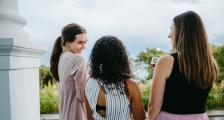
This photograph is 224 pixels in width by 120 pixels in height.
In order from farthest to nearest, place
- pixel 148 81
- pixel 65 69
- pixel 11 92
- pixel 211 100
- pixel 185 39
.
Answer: pixel 148 81 < pixel 211 100 < pixel 65 69 < pixel 11 92 < pixel 185 39

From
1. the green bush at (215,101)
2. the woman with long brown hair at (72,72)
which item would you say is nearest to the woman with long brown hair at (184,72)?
the woman with long brown hair at (72,72)

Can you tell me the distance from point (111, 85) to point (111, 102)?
0.31 feet

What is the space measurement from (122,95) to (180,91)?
0.32 m

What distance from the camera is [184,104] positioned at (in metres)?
2.39

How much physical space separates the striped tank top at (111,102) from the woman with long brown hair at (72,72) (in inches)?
15.2

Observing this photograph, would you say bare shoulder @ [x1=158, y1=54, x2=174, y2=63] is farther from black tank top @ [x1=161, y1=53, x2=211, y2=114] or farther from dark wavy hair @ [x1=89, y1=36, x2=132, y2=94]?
dark wavy hair @ [x1=89, y1=36, x2=132, y2=94]

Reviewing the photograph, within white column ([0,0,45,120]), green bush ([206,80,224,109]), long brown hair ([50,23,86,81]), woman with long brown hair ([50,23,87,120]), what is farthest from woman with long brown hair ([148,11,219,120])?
green bush ([206,80,224,109])

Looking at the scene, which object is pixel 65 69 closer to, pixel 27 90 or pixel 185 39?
pixel 27 90

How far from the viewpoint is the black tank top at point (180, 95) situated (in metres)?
2.35

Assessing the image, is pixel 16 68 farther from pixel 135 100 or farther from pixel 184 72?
pixel 184 72

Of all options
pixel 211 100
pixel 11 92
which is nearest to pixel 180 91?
pixel 11 92

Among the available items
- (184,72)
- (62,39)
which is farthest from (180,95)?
(62,39)

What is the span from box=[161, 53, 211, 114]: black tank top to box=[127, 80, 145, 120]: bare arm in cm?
14

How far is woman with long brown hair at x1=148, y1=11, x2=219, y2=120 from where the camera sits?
2.33 m
